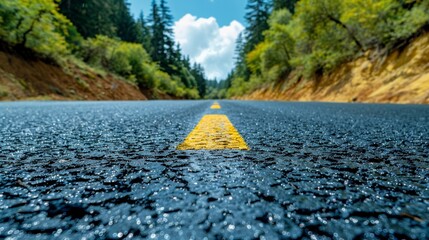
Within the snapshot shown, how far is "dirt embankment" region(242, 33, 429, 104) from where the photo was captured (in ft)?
36.4

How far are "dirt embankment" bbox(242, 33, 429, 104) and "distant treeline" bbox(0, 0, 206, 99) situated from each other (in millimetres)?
18497

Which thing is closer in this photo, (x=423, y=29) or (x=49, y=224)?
(x=49, y=224)

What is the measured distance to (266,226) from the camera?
0.59m

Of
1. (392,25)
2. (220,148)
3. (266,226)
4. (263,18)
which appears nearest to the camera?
(266,226)

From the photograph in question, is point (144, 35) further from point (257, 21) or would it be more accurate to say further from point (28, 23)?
point (28, 23)

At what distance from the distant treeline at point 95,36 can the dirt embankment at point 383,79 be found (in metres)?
18.5

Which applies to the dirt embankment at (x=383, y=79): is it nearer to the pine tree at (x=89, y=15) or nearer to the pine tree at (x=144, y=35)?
the pine tree at (x=89, y=15)

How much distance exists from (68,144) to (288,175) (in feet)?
4.57

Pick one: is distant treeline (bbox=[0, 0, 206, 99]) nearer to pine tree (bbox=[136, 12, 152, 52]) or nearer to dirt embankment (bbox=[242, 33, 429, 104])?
pine tree (bbox=[136, 12, 152, 52])

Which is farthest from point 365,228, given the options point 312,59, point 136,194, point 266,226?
point 312,59

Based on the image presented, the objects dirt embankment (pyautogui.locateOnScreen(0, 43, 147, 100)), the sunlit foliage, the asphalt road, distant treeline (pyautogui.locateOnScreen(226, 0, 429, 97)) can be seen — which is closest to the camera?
the asphalt road

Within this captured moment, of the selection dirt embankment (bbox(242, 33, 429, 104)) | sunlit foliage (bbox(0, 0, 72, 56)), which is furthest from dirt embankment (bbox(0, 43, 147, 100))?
dirt embankment (bbox(242, 33, 429, 104))

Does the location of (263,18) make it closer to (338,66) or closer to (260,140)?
(338,66)

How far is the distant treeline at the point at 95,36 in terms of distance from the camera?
1744 centimetres
